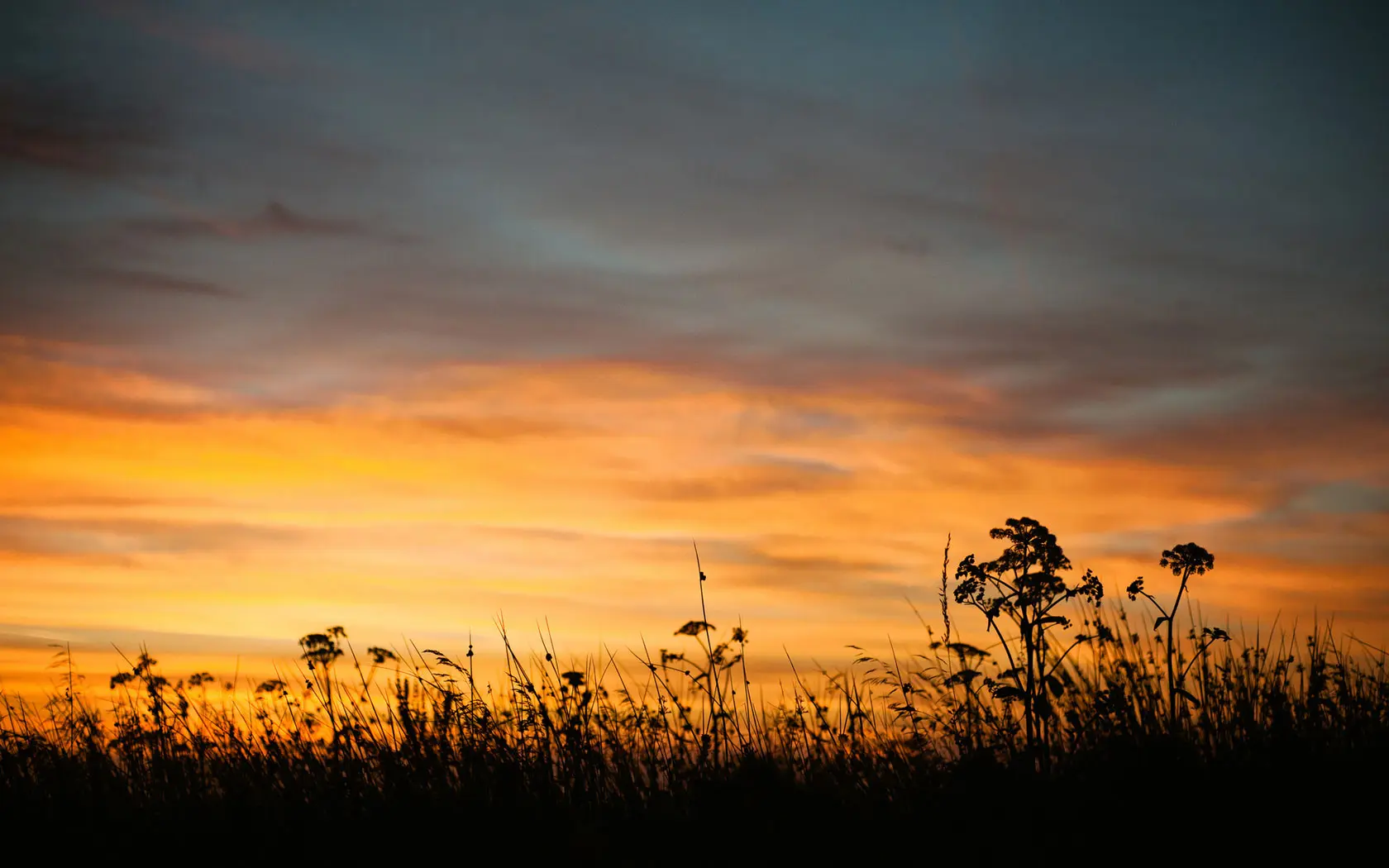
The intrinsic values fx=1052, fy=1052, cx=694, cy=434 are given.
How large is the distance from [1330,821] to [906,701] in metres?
2.76

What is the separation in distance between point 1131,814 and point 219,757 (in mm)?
7092

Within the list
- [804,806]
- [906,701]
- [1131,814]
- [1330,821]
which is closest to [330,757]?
[804,806]

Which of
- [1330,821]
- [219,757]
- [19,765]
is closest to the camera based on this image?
[1330,821]

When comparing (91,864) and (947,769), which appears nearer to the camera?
(947,769)

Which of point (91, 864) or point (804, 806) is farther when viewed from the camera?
point (91, 864)

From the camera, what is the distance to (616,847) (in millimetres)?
6406

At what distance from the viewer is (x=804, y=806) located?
22.0 feet

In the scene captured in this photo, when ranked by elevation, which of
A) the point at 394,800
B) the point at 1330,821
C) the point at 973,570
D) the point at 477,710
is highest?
the point at 973,570

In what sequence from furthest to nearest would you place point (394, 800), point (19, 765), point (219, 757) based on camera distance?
point (19, 765)
point (219, 757)
point (394, 800)

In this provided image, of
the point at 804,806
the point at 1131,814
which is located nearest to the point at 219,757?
the point at 804,806

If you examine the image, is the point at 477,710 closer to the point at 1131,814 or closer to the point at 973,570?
the point at 973,570

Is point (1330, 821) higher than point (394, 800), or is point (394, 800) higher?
point (394, 800)

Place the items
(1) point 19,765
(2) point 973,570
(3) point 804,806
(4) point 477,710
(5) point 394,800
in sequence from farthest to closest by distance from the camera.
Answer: (1) point 19,765 → (4) point 477,710 → (5) point 394,800 → (2) point 973,570 → (3) point 804,806

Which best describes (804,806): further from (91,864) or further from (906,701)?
(91,864)
